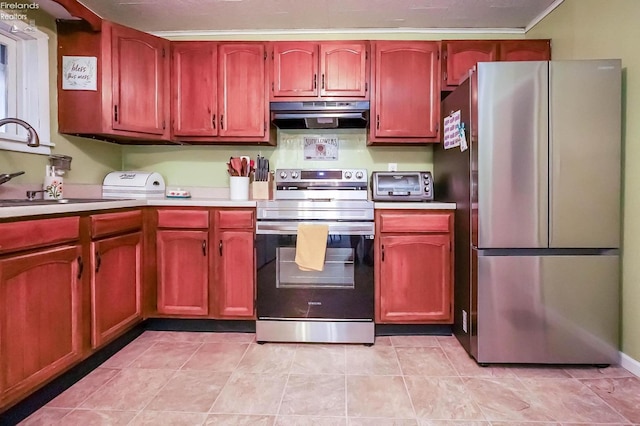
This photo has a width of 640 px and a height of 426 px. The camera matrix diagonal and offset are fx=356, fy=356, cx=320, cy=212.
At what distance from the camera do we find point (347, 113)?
8.59 feet

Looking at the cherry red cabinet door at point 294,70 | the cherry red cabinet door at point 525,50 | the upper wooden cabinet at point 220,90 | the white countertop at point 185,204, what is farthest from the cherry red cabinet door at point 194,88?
the cherry red cabinet door at point 525,50

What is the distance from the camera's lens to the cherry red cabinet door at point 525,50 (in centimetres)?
262

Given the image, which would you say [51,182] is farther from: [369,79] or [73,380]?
[369,79]

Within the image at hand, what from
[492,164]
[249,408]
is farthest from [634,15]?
[249,408]

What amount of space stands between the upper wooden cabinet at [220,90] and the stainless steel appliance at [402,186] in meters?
0.93

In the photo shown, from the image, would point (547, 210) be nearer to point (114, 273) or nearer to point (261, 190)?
point (261, 190)

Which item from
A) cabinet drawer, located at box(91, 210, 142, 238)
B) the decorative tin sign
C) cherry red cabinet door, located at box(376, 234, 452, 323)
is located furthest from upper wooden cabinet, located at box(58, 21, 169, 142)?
cherry red cabinet door, located at box(376, 234, 452, 323)

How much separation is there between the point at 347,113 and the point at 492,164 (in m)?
1.09

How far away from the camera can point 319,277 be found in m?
2.35

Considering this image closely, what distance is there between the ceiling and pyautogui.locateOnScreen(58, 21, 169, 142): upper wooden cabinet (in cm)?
29

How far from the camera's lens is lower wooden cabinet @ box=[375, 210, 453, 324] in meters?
2.38

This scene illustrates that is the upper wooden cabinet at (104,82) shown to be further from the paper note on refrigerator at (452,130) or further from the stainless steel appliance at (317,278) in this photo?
the paper note on refrigerator at (452,130)

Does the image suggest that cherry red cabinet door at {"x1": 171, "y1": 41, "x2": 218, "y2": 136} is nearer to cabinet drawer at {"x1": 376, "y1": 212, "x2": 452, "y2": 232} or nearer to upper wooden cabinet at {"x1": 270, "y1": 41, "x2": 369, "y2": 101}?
upper wooden cabinet at {"x1": 270, "y1": 41, "x2": 369, "y2": 101}

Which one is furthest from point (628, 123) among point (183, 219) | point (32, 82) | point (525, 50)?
point (32, 82)
